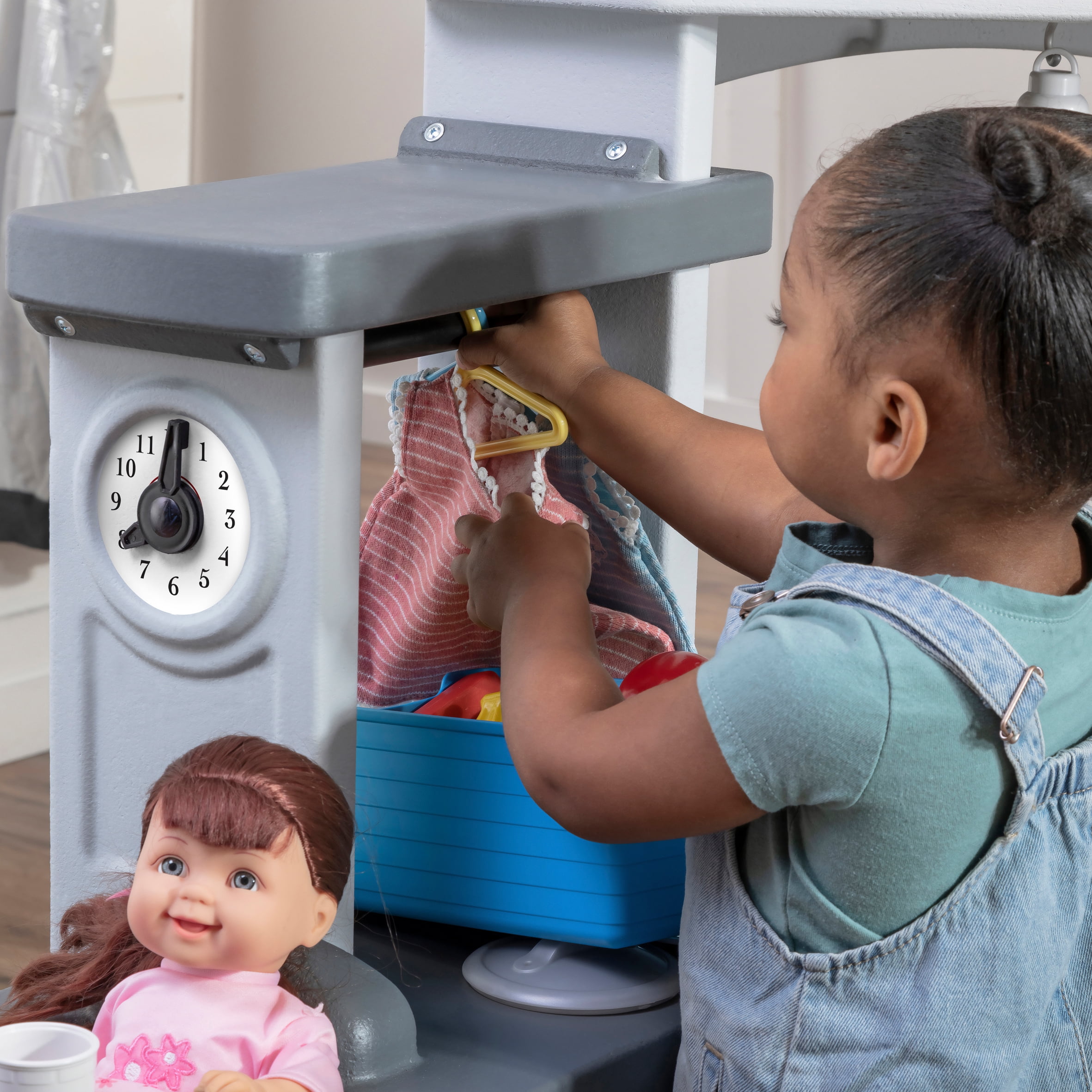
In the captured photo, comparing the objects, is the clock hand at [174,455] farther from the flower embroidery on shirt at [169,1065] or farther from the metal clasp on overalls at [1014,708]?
the metal clasp on overalls at [1014,708]

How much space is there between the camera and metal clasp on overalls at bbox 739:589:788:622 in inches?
26.0

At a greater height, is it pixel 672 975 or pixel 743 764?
pixel 743 764

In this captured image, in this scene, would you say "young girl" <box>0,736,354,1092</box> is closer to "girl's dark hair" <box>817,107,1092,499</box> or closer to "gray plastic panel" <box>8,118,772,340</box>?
"gray plastic panel" <box>8,118,772,340</box>

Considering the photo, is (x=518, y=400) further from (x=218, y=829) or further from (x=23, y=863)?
(x=23, y=863)

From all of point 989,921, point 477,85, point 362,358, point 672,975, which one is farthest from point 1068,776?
point 477,85

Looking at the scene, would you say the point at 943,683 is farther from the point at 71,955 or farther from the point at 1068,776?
the point at 71,955

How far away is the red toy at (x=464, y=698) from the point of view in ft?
2.66

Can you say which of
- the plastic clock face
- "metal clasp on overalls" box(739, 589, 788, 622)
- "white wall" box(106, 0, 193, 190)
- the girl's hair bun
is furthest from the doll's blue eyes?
"white wall" box(106, 0, 193, 190)

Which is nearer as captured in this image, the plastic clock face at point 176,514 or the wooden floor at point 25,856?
the plastic clock face at point 176,514

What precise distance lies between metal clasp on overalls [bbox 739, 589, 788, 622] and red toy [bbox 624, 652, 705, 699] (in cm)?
12

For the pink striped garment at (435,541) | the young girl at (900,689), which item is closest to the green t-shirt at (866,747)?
the young girl at (900,689)

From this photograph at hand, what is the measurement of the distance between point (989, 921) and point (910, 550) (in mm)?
151

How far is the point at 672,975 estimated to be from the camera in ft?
2.56

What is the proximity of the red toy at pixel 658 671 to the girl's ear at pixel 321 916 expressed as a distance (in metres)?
0.22
